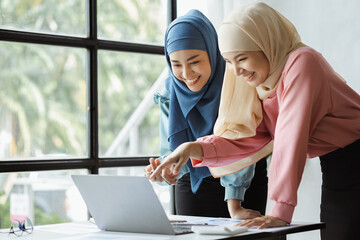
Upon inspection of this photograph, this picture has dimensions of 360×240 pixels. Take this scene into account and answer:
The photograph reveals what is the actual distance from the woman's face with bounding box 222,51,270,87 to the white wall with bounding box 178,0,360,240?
109 cm

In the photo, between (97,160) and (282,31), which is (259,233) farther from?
(97,160)

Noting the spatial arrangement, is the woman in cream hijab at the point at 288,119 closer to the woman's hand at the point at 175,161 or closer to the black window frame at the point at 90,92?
the woman's hand at the point at 175,161

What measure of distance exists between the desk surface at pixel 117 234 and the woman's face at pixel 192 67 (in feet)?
2.01

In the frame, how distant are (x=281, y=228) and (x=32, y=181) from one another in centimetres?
160

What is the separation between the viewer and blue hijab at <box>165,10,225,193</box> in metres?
1.94

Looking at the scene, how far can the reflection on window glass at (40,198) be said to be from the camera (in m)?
2.54

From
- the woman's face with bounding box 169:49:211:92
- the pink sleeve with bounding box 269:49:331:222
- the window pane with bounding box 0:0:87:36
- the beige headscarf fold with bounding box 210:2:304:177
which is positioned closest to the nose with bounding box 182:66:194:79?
the woman's face with bounding box 169:49:211:92

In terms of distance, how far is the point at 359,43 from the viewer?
2438mm

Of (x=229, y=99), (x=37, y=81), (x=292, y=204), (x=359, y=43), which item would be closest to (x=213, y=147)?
(x=229, y=99)

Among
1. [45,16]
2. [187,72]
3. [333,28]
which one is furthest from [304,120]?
[45,16]

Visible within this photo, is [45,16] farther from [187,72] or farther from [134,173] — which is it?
[187,72]

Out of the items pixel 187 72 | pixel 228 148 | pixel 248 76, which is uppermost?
pixel 187 72

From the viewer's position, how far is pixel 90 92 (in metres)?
2.76

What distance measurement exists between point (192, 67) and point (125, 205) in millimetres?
680
